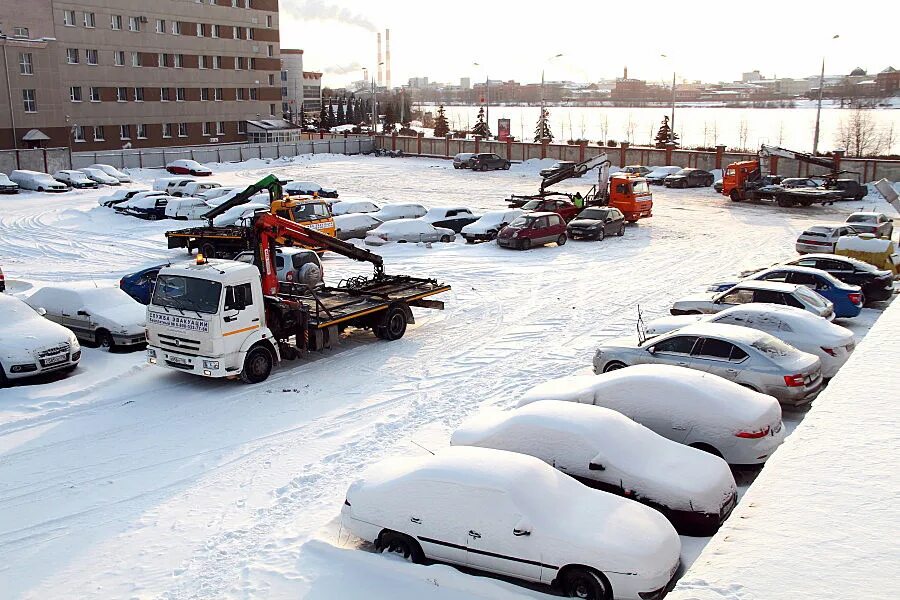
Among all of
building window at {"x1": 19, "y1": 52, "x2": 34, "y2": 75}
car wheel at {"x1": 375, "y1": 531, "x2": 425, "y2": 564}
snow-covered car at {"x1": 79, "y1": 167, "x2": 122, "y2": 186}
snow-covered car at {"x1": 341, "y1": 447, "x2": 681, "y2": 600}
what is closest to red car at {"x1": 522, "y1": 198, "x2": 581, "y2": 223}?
snow-covered car at {"x1": 341, "y1": 447, "x2": 681, "y2": 600}

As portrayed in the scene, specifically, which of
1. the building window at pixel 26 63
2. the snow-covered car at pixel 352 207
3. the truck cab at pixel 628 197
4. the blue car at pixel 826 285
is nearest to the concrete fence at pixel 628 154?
the truck cab at pixel 628 197

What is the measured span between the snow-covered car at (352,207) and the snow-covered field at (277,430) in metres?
6.19

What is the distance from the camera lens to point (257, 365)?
594 inches

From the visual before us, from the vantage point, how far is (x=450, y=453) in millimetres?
8953

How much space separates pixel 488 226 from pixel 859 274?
1346 cm

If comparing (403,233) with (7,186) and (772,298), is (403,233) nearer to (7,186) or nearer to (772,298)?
(772,298)

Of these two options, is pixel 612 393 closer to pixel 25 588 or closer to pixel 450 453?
pixel 450 453

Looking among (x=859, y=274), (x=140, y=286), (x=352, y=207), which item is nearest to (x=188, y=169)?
(x=352, y=207)

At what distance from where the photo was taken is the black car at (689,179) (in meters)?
48.7

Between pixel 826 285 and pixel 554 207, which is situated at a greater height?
pixel 554 207

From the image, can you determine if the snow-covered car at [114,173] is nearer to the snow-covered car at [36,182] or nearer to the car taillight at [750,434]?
the snow-covered car at [36,182]

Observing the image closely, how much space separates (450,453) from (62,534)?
4.67 m

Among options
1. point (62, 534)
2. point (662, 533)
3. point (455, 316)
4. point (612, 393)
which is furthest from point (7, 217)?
point (662, 533)

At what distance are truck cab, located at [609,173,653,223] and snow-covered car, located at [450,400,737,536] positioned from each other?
25.6m
